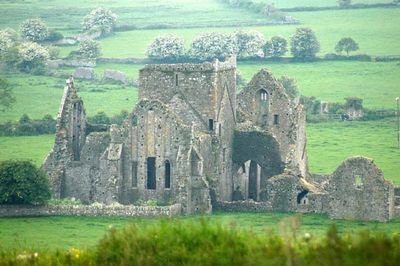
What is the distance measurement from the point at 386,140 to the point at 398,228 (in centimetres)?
3010

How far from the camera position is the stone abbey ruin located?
76.8 m

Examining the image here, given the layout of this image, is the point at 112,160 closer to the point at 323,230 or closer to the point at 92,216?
the point at 92,216

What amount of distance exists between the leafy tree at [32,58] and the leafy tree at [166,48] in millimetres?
7924

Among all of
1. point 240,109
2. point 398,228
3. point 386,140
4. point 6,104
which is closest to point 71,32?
point 6,104

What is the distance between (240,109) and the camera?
83.9m

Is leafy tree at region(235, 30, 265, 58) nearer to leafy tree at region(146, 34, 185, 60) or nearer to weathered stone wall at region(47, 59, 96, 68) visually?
leafy tree at region(146, 34, 185, 60)

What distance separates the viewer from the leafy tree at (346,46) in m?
135

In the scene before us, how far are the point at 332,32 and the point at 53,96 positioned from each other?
35.9 metres

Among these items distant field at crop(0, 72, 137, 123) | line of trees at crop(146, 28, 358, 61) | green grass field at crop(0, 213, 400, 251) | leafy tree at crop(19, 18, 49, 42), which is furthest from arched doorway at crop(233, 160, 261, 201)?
leafy tree at crop(19, 18, 49, 42)

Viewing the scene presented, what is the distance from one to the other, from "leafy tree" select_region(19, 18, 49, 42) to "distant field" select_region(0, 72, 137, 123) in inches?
664

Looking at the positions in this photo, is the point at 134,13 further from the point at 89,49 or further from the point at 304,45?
the point at 304,45

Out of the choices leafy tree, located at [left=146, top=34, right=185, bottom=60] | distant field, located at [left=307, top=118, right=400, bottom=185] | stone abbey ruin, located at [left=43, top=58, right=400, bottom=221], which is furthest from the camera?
leafy tree, located at [left=146, top=34, right=185, bottom=60]

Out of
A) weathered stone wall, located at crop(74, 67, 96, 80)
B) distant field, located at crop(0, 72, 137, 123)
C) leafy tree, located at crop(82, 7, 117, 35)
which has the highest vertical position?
leafy tree, located at crop(82, 7, 117, 35)

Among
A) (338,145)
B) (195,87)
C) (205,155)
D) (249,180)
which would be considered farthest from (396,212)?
(338,145)
